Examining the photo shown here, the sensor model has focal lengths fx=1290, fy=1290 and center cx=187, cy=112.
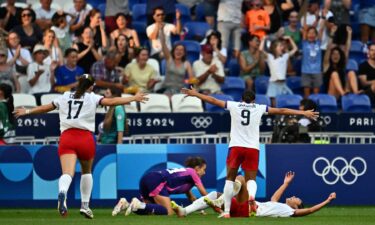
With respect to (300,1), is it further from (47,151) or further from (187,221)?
(187,221)

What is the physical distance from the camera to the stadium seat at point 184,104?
25.8m

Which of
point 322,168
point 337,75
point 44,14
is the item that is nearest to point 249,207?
point 322,168

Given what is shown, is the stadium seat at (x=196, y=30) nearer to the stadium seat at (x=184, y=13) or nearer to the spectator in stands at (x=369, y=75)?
the stadium seat at (x=184, y=13)

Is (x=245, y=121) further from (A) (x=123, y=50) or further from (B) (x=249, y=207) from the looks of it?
(A) (x=123, y=50)

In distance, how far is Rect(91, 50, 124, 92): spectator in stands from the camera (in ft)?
83.6

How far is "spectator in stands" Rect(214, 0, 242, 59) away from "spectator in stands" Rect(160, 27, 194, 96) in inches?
71.5

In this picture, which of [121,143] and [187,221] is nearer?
[187,221]

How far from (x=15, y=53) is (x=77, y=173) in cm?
473

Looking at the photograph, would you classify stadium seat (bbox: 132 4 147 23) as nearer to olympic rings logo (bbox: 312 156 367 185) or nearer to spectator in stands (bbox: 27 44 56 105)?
spectator in stands (bbox: 27 44 56 105)

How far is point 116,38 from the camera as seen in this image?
1054 inches

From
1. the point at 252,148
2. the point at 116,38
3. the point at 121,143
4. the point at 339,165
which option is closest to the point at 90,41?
the point at 116,38

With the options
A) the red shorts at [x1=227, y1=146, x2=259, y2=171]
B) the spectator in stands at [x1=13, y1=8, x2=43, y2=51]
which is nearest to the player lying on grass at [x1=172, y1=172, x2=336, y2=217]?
the red shorts at [x1=227, y1=146, x2=259, y2=171]

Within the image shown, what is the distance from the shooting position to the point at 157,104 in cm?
2558

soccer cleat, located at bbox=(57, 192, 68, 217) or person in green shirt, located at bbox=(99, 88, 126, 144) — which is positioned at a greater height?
person in green shirt, located at bbox=(99, 88, 126, 144)
